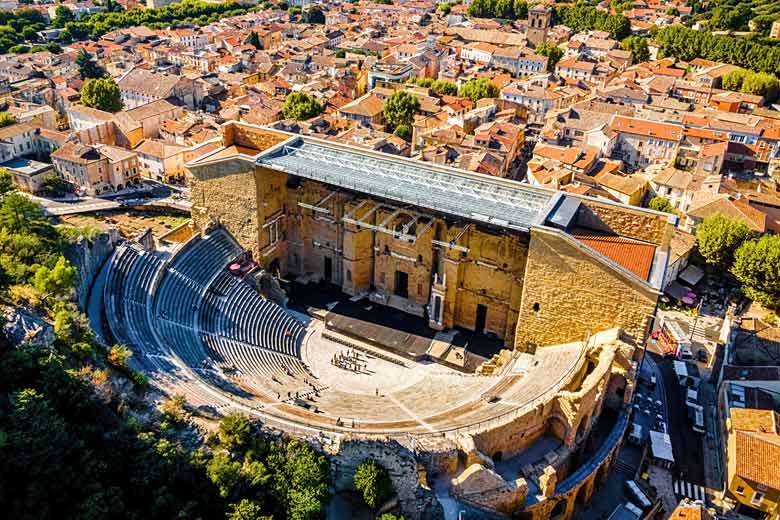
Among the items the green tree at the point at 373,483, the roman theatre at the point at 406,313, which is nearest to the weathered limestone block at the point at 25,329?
the roman theatre at the point at 406,313

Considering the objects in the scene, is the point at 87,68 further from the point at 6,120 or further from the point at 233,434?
the point at 233,434

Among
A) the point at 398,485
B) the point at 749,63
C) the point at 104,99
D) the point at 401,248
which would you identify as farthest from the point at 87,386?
the point at 749,63

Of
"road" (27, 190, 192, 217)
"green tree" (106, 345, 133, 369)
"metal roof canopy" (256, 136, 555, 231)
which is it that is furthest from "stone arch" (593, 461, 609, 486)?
"road" (27, 190, 192, 217)

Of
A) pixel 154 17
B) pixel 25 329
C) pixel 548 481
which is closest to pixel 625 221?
pixel 548 481

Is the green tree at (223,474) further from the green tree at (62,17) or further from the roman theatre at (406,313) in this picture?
the green tree at (62,17)

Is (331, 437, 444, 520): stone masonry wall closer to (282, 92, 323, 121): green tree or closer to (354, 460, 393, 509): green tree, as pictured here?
(354, 460, 393, 509): green tree

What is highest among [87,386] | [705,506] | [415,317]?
[87,386]

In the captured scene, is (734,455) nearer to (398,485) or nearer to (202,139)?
(398,485)
